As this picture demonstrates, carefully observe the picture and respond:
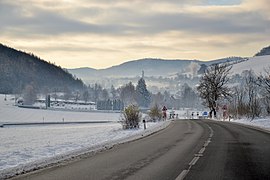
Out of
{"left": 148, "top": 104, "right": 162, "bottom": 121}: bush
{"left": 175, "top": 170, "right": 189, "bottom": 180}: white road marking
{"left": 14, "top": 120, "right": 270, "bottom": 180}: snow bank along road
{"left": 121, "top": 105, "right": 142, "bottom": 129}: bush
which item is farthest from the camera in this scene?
{"left": 148, "top": 104, "right": 162, "bottom": 121}: bush

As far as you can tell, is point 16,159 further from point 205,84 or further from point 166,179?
point 205,84

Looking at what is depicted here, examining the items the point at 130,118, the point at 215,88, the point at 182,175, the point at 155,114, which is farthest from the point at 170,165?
the point at 215,88

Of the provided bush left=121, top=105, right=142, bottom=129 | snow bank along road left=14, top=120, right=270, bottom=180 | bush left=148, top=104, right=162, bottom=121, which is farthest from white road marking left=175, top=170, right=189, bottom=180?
bush left=148, top=104, right=162, bottom=121

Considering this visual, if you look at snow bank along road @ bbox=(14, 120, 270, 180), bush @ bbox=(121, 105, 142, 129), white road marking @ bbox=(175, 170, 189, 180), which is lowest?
snow bank along road @ bbox=(14, 120, 270, 180)

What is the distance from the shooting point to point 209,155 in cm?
1447

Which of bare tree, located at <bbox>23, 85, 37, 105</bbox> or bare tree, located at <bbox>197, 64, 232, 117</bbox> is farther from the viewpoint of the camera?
bare tree, located at <bbox>23, 85, 37, 105</bbox>

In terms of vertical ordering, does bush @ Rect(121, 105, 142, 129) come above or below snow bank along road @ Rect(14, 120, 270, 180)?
above

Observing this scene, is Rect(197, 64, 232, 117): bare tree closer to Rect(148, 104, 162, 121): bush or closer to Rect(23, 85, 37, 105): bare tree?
Rect(148, 104, 162, 121): bush

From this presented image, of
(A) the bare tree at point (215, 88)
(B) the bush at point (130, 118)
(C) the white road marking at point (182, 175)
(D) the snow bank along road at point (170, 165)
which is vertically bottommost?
(D) the snow bank along road at point (170, 165)

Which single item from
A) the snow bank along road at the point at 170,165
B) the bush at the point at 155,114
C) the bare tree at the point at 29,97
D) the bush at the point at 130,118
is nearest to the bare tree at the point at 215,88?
the bush at the point at 155,114

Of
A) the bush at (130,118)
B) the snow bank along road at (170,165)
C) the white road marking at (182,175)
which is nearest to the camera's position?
the white road marking at (182,175)

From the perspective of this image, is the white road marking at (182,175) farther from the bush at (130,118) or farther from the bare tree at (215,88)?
the bare tree at (215,88)

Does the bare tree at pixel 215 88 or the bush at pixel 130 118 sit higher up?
the bare tree at pixel 215 88

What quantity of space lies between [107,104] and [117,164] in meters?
180
